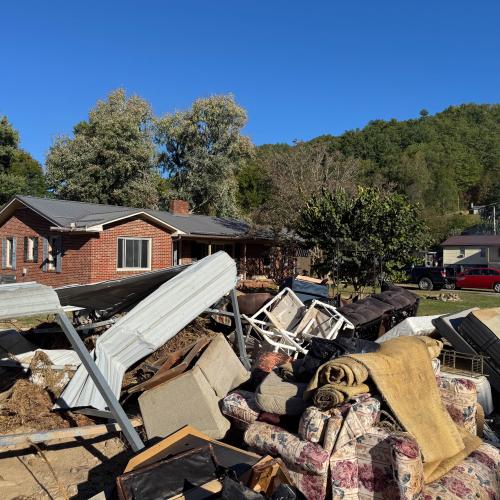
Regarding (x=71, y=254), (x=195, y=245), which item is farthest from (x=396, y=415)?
(x=195, y=245)

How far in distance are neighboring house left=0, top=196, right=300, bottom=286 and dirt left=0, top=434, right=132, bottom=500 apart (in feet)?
47.6

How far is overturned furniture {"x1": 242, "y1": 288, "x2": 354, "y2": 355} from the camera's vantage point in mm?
7922

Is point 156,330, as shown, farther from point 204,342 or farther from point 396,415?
point 396,415

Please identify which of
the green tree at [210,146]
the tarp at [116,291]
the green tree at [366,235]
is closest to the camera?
the tarp at [116,291]

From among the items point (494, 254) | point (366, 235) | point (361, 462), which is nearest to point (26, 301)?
point (361, 462)

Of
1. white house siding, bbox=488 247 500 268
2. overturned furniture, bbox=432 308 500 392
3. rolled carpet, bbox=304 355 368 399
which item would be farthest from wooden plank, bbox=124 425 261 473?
white house siding, bbox=488 247 500 268

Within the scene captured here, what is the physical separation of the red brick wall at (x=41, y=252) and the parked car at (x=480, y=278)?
64.5 feet

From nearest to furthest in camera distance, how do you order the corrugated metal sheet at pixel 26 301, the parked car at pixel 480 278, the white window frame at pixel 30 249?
1. the corrugated metal sheet at pixel 26 301
2. the white window frame at pixel 30 249
3. the parked car at pixel 480 278

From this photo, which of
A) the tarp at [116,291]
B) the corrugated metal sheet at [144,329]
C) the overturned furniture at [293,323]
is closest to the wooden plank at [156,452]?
the corrugated metal sheet at [144,329]

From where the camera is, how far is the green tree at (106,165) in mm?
32500

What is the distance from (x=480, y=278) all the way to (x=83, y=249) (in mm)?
20499

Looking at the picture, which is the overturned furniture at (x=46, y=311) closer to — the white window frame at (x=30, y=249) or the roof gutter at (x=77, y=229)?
the roof gutter at (x=77, y=229)

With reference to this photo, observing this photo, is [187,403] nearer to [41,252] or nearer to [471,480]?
[471,480]

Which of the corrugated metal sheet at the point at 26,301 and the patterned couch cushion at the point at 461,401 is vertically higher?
the corrugated metal sheet at the point at 26,301
